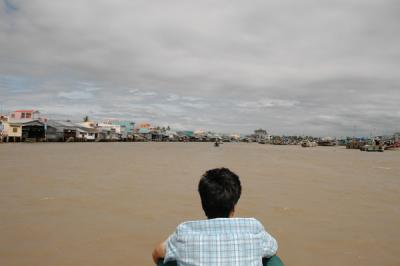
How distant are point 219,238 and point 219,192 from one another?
0.75ft

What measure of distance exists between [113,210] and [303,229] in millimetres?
3242

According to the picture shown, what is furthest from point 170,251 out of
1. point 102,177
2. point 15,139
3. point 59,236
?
point 15,139

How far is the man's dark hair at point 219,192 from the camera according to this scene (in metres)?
1.79

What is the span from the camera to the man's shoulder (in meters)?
1.69

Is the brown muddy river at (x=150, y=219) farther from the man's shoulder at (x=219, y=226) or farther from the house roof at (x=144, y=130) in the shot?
the house roof at (x=144, y=130)

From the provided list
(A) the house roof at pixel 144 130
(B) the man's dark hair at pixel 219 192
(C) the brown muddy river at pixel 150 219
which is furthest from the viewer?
(A) the house roof at pixel 144 130

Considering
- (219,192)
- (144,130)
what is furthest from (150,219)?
(144,130)

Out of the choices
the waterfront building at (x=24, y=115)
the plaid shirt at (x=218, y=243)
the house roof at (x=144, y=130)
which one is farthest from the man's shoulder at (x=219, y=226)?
the house roof at (x=144, y=130)

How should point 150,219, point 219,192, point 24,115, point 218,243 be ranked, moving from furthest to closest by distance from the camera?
point 24,115 < point 150,219 < point 219,192 < point 218,243

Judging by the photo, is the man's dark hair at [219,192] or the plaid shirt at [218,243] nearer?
the plaid shirt at [218,243]

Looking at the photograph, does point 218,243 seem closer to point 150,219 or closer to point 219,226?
point 219,226

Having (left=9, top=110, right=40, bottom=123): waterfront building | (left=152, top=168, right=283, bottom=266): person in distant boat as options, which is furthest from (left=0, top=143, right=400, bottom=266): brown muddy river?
(left=9, top=110, right=40, bottom=123): waterfront building

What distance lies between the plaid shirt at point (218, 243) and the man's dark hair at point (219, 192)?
0.10 m

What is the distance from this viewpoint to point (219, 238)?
1668mm
